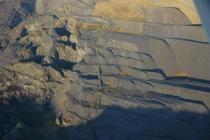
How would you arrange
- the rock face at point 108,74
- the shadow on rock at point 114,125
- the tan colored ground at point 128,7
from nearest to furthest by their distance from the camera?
the shadow on rock at point 114,125, the rock face at point 108,74, the tan colored ground at point 128,7

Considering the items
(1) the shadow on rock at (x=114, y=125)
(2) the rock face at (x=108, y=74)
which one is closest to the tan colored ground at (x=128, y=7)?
(2) the rock face at (x=108, y=74)

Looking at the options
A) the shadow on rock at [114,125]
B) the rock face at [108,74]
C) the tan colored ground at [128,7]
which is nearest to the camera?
the shadow on rock at [114,125]

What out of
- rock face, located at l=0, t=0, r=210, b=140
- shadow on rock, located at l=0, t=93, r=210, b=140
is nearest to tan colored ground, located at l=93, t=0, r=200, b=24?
rock face, located at l=0, t=0, r=210, b=140

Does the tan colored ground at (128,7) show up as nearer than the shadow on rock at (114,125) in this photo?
No

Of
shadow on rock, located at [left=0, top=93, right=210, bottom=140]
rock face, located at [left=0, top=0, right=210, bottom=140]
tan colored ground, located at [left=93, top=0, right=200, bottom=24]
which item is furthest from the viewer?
tan colored ground, located at [left=93, top=0, right=200, bottom=24]

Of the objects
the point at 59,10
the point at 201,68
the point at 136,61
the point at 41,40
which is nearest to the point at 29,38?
the point at 41,40

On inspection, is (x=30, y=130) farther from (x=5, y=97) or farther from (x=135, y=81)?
(x=135, y=81)

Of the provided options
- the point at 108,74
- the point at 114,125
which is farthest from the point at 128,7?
the point at 114,125

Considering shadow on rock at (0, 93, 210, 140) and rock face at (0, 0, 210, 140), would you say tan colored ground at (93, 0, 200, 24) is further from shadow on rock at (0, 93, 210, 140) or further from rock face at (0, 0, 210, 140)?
shadow on rock at (0, 93, 210, 140)

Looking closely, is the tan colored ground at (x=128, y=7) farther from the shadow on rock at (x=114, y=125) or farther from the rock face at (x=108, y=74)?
the shadow on rock at (x=114, y=125)
